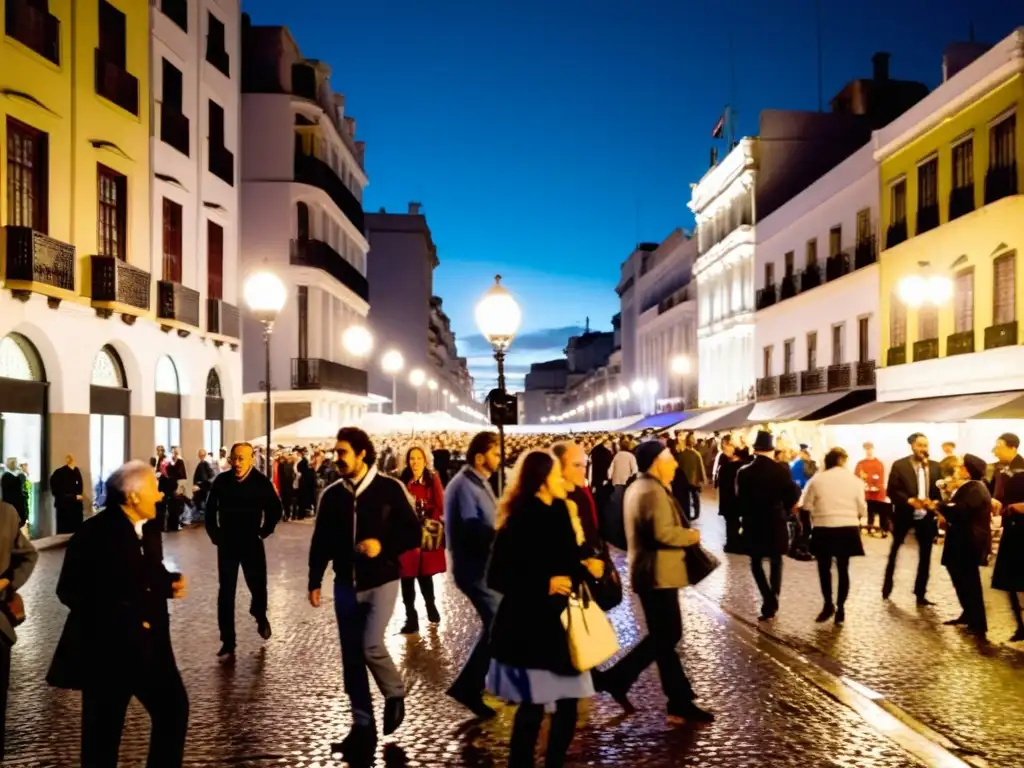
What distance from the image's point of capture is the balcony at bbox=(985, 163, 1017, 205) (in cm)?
2352

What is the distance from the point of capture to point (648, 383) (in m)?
75.7

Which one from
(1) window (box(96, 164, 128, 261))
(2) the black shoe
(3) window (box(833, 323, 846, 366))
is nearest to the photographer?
(2) the black shoe

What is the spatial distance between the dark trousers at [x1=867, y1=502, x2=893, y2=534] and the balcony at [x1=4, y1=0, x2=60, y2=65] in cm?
1629

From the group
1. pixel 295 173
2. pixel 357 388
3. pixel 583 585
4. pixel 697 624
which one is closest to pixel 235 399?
pixel 295 173

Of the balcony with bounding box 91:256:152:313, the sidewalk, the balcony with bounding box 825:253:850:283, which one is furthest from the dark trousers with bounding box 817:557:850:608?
the balcony with bounding box 825:253:850:283

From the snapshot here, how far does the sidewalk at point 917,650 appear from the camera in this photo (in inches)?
288

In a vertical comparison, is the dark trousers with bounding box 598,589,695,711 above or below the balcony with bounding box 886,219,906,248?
below

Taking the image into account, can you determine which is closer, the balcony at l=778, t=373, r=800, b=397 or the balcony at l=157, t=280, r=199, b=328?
the balcony at l=157, t=280, r=199, b=328

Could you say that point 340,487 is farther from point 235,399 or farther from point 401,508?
point 235,399

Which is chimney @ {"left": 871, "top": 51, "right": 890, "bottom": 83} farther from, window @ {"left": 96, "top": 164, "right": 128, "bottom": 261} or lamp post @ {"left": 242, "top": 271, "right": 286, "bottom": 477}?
lamp post @ {"left": 242, "top": 271, "right": 286, "bottom": 477}

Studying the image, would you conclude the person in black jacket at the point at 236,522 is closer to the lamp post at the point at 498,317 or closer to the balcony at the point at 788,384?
the lamp post at the point at 498,317

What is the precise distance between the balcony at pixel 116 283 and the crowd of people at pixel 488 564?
44.3 ft

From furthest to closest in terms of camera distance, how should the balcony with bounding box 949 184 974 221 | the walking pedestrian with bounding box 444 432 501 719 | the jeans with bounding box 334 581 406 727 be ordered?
the balcony with bounding box 949 184 974 221 → the walking pedestrian with bounding box 444 432 501 719 → the jeans with bounding box 334 581 406 727

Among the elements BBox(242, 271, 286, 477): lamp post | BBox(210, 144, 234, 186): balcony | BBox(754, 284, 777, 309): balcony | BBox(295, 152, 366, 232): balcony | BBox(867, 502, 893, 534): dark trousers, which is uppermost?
BBox(295, 152, 366, 232): balcony
